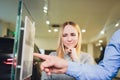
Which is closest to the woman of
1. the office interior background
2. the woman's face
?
the woman's face

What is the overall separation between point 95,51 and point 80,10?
42.5 feet

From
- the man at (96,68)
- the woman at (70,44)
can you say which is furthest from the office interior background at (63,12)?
the man at (96,68)

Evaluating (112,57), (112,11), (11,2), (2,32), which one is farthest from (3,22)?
(112,57)

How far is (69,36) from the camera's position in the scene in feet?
4.85

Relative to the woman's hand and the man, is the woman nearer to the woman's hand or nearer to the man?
the woman's hand

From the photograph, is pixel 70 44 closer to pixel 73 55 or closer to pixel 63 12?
pixel 73 55

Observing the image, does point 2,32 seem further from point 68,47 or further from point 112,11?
point 68,47

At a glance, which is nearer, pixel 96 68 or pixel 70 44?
pixel 96 68

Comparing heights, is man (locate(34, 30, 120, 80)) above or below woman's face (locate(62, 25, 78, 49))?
below

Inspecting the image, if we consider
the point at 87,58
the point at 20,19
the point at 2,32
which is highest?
the point at 2,32

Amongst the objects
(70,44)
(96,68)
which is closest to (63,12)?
(70,44)

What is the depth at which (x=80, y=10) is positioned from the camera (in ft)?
25.7

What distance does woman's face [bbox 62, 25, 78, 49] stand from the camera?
148 cm

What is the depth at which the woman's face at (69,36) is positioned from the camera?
1483 mm
